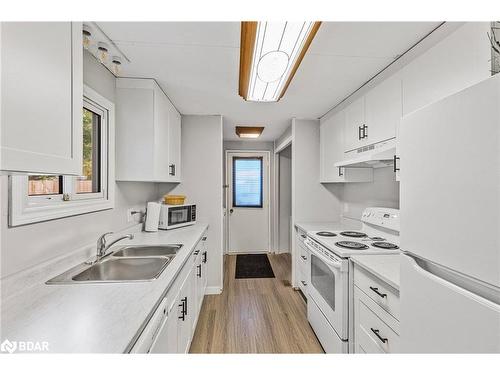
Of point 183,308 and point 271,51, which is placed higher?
point 271,51

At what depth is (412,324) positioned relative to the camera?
2.74 ft

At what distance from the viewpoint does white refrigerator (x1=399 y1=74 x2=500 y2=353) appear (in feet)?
1.90

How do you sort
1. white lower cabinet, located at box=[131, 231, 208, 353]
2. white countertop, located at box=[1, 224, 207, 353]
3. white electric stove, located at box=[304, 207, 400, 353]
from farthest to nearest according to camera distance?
white electric stove, located at box=[304, 207, 400, 353], white lower cabinet, located at box=[131, 231, 208, 353], white countertop, located at box=[1, 224, 207, 353]

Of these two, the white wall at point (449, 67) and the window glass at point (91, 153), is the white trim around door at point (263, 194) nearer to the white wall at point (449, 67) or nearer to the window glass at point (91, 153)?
the window glass at point (91, 153)

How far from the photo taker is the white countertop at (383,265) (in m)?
1.15

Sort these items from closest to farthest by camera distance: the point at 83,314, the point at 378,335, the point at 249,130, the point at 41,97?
1. the point at 41,97
2. the point at 83,314
3. the point at 378,335
4. the point at 249,130

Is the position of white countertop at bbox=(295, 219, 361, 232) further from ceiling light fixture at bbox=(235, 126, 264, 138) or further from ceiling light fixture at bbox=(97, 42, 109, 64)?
ceiling light fixture at bbox=(97, 42, 109, 64)

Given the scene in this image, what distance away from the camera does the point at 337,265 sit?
1584mm

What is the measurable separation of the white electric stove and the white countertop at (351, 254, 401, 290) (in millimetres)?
73

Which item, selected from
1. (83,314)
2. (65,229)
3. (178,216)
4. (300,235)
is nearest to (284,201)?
(300,235)

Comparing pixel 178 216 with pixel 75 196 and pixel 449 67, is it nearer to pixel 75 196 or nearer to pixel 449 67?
pixel 75 196

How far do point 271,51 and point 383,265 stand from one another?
1.41 meters

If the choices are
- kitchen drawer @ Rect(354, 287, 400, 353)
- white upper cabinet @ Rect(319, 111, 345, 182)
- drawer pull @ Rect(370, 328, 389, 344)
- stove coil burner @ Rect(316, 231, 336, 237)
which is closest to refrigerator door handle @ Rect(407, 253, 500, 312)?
kitchen drawer @ Rect(354, 287, 400, 353)

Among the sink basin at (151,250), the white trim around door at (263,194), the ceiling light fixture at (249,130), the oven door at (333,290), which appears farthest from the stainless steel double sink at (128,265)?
the white trim around door at (263,194)
